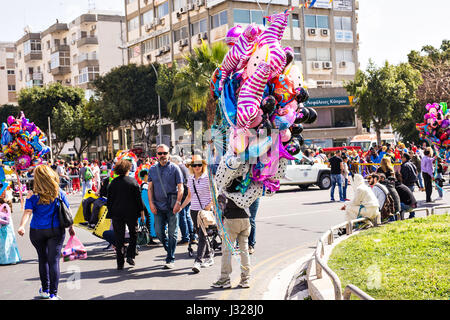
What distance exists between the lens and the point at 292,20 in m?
45.7

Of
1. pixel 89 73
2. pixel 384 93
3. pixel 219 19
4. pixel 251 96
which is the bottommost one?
pixel 251 96

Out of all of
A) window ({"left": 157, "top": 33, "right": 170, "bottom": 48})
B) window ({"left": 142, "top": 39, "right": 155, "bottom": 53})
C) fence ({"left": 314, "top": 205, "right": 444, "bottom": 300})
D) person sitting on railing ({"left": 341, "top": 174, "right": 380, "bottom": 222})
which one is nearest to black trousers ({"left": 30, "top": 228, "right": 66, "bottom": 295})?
fence ({"left": 314, "top": 205, "right": 444, "bottom": 300})

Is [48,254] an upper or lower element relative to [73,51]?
lower

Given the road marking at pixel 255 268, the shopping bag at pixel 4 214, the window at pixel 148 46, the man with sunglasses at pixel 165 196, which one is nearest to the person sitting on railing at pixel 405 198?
the road marking at pixel 255 268

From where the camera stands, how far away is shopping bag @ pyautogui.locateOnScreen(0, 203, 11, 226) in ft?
30.9

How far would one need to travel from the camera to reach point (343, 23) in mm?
48250

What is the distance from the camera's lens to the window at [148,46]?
52.1 metres

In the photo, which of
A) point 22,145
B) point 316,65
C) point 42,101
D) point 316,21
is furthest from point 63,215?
point 42,101

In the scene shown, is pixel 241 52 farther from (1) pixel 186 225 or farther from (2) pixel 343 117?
(2) pixel 343 117

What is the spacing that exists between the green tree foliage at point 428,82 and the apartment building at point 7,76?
58489 millimetres

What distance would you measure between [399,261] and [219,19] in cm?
3778

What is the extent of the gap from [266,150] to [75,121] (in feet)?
159

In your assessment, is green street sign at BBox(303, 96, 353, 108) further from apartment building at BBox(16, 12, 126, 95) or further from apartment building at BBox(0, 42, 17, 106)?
apartment building at BBox(0, 42, 17, 106)

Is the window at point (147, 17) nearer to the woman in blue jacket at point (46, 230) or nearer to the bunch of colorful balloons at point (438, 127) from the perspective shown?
the bunch of colorful balloons at point (438, 127)
